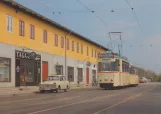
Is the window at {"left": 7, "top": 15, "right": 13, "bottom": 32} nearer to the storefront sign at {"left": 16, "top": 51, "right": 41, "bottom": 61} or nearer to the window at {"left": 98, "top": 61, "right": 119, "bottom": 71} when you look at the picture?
the storefront sign at {"left": 16, "top": 51, "right": 41, "bottom": 61}

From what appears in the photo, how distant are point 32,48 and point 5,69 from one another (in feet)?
22.5

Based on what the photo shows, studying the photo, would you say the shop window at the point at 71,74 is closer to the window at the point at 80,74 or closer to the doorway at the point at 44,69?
the window at the point at 80,74

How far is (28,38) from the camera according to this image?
43750 millimetres

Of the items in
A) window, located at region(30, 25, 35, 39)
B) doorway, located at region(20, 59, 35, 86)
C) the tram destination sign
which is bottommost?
doorway, located at region(20, 59, 35, 86)

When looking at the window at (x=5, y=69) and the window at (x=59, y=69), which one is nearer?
the window at (x=5, y=69)

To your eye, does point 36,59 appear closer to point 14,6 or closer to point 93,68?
point 14,6

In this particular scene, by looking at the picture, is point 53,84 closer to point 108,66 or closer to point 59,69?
point 108,66

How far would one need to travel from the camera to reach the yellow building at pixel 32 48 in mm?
38750

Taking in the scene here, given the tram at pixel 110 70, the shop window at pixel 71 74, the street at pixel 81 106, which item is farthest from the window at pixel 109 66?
A: the street at pixel 81 106

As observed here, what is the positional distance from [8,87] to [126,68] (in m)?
16.8

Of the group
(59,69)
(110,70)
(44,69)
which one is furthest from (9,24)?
(59,69)

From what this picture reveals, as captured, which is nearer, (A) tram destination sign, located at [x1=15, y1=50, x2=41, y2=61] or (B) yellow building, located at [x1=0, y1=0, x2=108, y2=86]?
(B) yellow building, located at [x1=0, y1=0, x2=108, y2=86]

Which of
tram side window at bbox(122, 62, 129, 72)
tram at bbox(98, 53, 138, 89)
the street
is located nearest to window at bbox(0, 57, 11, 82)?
tram at bbox(98, 53, 138, 89)

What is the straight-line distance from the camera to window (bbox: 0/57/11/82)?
3787cm
